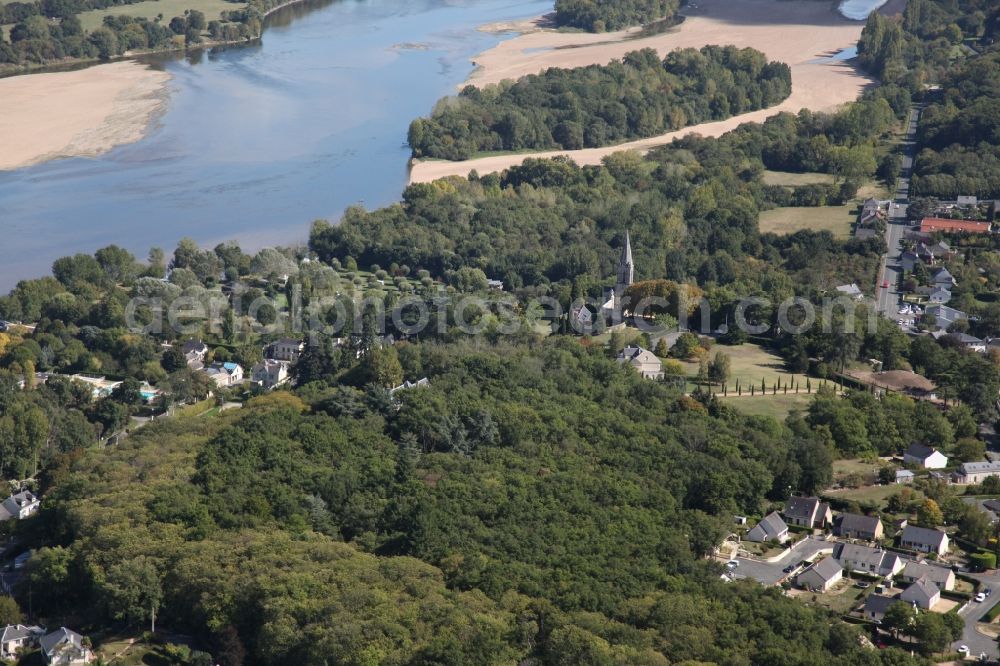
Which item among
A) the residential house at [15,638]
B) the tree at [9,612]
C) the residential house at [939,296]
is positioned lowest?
the residential house at [939,296]

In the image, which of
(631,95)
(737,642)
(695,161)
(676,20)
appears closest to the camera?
(737,642)

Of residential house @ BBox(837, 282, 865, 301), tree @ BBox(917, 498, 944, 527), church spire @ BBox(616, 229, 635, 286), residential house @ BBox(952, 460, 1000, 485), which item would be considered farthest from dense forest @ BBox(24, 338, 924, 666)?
residential house @ BBox(837, 282, 865, 301)

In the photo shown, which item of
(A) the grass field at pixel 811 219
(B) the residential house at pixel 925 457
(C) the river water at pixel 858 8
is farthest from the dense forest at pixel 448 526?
(C) the river water at pixel 858 8

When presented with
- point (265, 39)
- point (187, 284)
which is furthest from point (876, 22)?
point (187, 284)

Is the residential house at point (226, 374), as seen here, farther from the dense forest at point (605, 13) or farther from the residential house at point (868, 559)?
the dense forest at point (605, 13)

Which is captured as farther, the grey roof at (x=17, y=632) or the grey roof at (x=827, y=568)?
the grey roof at (x=827, y=568)

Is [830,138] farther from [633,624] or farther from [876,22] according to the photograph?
[633,624]
